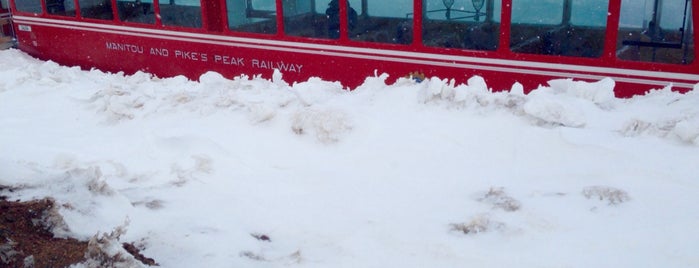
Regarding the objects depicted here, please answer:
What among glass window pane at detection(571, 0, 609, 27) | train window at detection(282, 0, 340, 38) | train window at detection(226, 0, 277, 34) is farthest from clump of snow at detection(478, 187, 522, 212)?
train window at detection(226, 0, 277, 34)

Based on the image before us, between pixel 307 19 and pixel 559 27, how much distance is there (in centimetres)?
319

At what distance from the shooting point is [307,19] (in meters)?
8.58

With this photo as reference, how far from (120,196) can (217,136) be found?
1383 mm

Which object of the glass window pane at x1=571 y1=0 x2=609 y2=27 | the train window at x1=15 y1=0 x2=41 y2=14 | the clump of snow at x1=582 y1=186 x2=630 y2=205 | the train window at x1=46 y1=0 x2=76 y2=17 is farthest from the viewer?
the train window at x1=15 y1=0 x2=41 y2=14

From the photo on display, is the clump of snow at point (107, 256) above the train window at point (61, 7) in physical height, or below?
below

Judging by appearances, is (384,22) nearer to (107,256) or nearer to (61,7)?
(107,256)

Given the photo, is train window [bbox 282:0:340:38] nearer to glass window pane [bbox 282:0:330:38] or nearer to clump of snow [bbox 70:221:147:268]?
glass window pane [bbox 282:0:330:38]

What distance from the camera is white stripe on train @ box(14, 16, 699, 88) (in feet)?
21.3

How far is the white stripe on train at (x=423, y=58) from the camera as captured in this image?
A: 6484mm

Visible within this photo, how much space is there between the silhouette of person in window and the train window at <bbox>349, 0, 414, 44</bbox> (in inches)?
1.0

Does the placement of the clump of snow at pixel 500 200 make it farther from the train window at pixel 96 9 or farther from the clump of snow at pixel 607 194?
the train window at pixel 96 9

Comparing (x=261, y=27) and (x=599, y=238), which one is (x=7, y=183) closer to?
(x=599, y=238)

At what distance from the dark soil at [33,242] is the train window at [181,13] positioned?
6.17 metres

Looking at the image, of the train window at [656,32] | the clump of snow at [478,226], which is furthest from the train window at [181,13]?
the clump of snow at [478,226]
